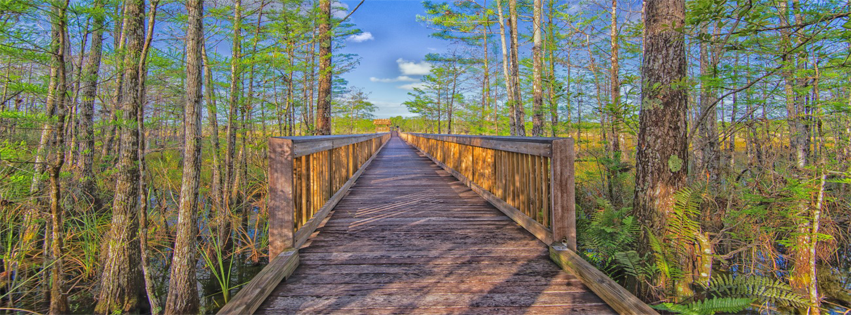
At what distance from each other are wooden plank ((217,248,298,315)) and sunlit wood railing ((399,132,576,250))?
2133 mm

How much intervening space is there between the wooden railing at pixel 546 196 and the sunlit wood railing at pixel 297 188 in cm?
211

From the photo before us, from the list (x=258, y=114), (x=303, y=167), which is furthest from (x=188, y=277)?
(x=258, y=114)

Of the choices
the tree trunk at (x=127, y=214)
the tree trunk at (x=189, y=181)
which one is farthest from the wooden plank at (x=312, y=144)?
the tree trunk at (x=127, y=214)

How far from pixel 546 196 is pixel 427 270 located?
4.11ft

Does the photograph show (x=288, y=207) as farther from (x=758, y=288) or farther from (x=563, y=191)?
(x=758, y=288)

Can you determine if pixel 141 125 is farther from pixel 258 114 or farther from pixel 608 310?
pixel 258 114

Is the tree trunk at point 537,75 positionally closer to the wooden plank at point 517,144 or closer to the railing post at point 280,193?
the wooden plank at point 517,144

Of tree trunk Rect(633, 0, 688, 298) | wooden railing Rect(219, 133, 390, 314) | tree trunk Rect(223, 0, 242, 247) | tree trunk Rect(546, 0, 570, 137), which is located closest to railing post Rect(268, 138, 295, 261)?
wooden railing Rect(219, 133, 390, 314)

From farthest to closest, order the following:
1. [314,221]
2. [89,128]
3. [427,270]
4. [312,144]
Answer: [89,128] < [314,221] < [312,144] < [427,270]

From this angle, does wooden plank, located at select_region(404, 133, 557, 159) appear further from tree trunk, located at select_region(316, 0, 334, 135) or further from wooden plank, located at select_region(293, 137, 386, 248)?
tree trunk, located at select_region(316, 0, 334, 135)

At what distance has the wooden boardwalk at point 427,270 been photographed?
6.96 feet

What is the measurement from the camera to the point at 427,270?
2611 millimetres

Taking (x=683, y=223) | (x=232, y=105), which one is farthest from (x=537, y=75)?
(x=232, y=105)

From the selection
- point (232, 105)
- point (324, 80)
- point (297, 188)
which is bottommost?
point (297, 188)
